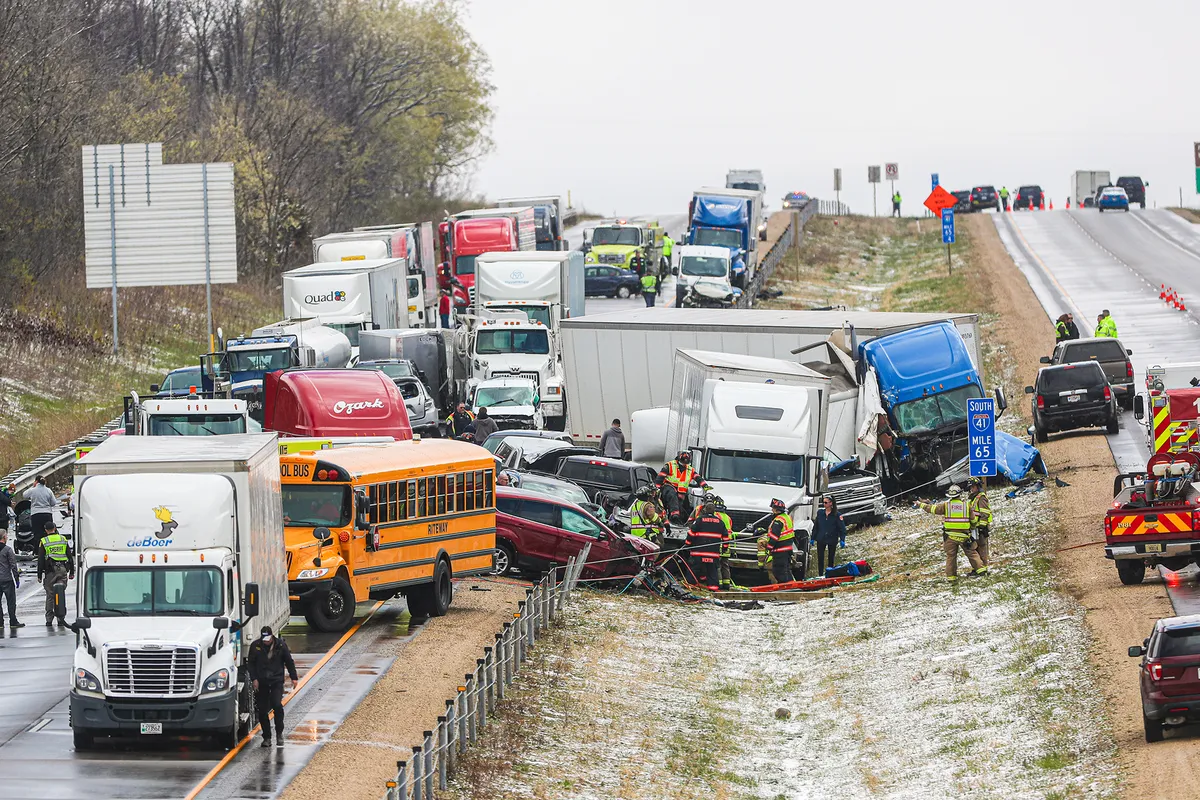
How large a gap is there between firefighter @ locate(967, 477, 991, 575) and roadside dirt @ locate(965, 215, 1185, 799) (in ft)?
4.01

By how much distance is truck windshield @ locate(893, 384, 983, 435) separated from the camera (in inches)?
A: 1492

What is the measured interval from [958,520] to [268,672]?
14034 millimetres

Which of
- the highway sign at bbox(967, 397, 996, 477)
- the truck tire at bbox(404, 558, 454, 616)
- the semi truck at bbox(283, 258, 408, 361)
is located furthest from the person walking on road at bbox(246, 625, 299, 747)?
the semi truck at bbox(283, 258, 408, 361)

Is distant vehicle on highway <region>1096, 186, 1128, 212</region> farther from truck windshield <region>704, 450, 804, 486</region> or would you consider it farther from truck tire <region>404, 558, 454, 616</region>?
truck tire <region>404, 558, 454, 616</region>

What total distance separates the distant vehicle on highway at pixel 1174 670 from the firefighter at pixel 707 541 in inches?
487

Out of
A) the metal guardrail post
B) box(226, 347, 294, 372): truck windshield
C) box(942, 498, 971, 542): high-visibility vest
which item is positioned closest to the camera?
the metal guardrail post

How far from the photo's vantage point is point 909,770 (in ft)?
74.4

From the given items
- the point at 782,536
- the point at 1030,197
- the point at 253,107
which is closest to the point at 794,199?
the point at 1030,197

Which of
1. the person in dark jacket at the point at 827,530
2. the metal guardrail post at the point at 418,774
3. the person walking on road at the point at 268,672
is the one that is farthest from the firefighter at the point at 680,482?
the metal guardrail post at the point at 418,774

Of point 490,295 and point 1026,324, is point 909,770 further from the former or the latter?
point 1026,324

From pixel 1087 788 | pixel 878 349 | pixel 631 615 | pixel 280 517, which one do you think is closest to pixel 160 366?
pixel 878 349

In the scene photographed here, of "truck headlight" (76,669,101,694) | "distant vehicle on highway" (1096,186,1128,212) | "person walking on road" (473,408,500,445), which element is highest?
"distant vehicle on highway" (1096,186,1128,212)

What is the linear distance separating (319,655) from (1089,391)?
22.1 m

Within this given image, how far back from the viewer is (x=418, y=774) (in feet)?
57.8
